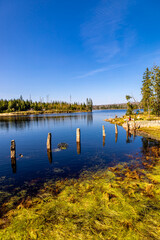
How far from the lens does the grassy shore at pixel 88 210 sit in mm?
5957

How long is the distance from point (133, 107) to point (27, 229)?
2729 inches

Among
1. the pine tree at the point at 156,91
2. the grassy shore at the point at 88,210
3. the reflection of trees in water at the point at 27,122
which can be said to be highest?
the pine tree at the point at 156,91

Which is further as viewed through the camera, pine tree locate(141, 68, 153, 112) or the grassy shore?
pine tree locate(141, 68, 153, 112)

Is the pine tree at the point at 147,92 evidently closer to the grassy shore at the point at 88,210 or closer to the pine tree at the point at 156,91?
the pine tree at the point at 156,91

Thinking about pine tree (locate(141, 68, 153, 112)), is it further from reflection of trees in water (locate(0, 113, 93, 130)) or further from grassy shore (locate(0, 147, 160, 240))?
grassy shore (locate(0, 147, 160, 240))

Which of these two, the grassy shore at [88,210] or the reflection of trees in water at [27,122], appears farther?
the reflection of trees in water at [27,122]

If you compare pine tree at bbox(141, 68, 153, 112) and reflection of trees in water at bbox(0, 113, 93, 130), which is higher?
pine tree at bbox(141, 68, 153, 112)

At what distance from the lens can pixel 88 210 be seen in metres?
7.44

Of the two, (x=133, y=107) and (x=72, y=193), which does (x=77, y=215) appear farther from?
(x=133, y=107)

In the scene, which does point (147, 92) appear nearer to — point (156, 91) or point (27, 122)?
point (156, 91)

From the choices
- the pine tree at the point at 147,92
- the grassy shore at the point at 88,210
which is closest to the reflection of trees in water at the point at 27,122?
the pine tree at the point at 147,92

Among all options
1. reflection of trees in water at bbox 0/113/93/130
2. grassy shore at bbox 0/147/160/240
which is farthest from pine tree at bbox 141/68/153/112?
grassy shore at bbox 0/147/160/240

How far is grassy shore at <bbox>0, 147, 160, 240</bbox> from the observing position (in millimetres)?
5957

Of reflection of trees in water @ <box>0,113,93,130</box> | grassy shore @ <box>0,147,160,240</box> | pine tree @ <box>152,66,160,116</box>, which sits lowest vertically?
grassy shore @ <box>0,147,160,240</box>
